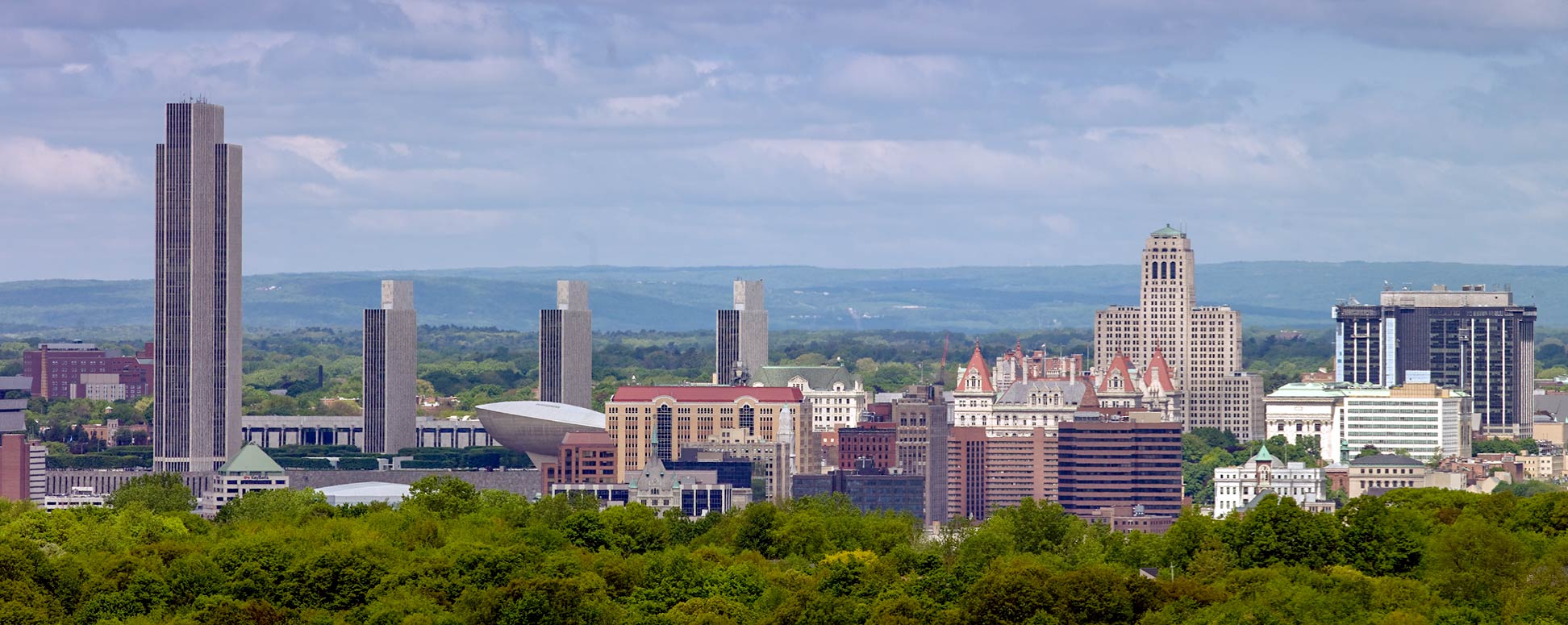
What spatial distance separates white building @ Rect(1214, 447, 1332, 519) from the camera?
7165 inches

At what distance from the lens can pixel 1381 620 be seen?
84375 millimetres

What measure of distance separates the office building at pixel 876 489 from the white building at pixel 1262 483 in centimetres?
1808

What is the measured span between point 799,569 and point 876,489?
9535 cm

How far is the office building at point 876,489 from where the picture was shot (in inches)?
7712

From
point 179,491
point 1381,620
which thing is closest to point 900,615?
point 1381,620

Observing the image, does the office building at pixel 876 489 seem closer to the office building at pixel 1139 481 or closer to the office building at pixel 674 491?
the office building at pixel 674 491

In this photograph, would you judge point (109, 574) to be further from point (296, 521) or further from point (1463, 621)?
point (1463, 621)

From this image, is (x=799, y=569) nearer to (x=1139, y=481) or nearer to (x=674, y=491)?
(x=674, y=491)

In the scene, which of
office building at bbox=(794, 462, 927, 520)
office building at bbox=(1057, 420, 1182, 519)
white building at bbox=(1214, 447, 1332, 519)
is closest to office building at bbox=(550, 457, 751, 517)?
office building at bbox=(794, 462, 927, 520)

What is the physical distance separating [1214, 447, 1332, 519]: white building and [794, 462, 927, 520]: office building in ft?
59.3

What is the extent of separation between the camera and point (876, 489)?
197m

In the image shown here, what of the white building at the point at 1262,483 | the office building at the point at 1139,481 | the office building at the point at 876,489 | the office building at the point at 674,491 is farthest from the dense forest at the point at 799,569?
the office building at the point at 1139,481

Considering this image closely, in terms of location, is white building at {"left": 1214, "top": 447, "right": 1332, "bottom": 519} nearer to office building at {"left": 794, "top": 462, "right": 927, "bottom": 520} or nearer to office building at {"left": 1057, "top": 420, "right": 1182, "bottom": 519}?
office building at {"left": 1057, "top": 420, "right": 1182, "bottom": 519}

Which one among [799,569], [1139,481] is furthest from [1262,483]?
[799,569]
